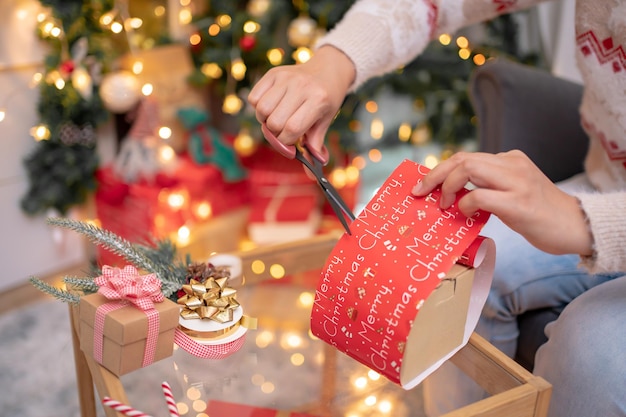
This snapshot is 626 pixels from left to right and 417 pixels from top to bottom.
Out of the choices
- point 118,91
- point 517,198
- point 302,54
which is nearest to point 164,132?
point 118,91

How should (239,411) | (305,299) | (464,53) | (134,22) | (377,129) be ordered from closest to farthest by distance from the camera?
(239,411), (305,299), (134,22), (464,53), (377,129)

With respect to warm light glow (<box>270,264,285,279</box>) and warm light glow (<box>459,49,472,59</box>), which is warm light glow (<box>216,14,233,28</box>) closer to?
warm light glow (<box>459,49,472,59</box>)

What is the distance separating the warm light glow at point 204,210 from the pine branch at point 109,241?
0.96m

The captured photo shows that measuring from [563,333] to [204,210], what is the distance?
3.85 feet

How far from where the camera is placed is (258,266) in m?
0.87

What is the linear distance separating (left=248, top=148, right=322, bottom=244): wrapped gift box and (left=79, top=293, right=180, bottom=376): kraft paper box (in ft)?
3.53

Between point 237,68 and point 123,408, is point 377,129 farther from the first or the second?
point 123,408

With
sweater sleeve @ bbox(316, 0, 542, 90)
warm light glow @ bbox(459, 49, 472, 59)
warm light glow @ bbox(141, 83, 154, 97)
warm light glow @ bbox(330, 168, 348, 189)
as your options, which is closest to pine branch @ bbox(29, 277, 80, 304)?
sweater sleeve @ bbox(316, 0, 542, 90)

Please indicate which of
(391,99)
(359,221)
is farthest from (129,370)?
(391,99)

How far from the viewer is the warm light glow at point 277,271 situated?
882 mm

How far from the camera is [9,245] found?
154cm

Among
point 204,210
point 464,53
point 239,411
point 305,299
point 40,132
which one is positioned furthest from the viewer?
point 464,53

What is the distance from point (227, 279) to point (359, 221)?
19cm

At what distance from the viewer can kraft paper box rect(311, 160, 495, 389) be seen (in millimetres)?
583
